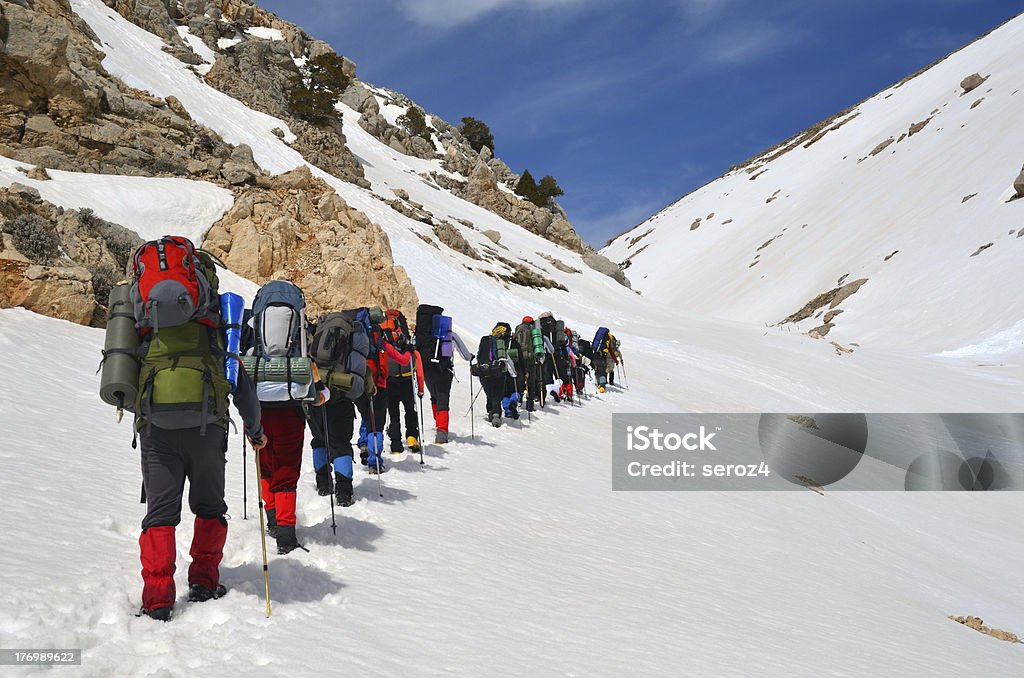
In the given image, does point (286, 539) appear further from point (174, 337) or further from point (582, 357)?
point (582, 357)

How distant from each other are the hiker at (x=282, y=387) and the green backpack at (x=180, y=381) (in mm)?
975

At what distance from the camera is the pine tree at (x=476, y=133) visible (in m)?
83.2

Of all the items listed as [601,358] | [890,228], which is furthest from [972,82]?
[601,358]

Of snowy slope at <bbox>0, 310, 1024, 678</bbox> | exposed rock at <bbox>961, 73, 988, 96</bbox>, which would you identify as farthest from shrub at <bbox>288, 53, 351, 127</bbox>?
exposed rock at <bbox>961, 73, 988, 96</bbox>

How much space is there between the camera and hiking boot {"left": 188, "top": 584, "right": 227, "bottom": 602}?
12.3ft

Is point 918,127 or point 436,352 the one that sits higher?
point 918,127

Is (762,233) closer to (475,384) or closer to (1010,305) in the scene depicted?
(1010,305)

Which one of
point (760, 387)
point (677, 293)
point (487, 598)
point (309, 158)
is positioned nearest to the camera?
point (487, 598)

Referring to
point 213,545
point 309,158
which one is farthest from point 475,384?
point 309,158

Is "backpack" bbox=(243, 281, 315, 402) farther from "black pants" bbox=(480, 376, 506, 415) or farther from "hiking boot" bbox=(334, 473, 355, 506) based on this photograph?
"black pants" bbox=(480, 376, 506, 415)

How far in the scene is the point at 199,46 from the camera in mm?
48281

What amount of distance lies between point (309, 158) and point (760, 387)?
29.8 m

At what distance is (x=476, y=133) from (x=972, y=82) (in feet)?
191

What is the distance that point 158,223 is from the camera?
60.5ft
